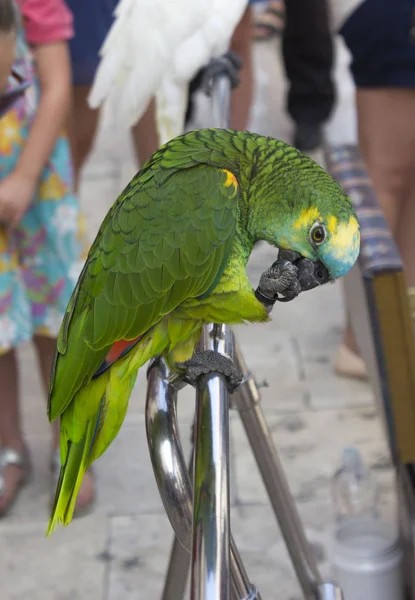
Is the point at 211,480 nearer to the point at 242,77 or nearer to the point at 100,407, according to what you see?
the point at 100,407

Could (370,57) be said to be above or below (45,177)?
above

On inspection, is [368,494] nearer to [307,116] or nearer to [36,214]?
[36,214]

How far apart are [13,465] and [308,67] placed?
2.18 m

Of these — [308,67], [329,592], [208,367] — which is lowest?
[329,592]

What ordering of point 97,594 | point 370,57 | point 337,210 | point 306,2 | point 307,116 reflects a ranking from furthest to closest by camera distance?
point 307,116, point 306,2, point 370,57, point 97,594, point 337,210

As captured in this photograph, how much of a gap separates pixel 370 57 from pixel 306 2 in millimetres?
1503

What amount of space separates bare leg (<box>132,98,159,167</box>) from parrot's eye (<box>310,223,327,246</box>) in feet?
4.55

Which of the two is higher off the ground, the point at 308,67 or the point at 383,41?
the point at 308,67

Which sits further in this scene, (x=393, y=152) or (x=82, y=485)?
(x=393, y=152)

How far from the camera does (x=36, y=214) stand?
1799 millimetres

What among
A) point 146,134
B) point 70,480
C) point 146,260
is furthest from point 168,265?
point 146,134

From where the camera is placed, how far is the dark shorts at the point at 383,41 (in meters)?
1.90

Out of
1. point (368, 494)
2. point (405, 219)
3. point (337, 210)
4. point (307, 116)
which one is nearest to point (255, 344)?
point (405, 219)

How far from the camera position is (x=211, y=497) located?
25.3 inches
